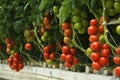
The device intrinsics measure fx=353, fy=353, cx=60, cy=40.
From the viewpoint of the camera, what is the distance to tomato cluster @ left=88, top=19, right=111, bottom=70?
1.42 meters

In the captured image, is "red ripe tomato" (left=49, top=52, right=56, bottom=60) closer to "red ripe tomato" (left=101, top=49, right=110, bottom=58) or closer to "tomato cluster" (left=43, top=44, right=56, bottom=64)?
"tomato cluster" (left=43, top=44, right=56, bottom=64)

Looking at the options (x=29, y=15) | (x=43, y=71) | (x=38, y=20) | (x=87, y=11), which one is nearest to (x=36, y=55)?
(x=43, y=71)

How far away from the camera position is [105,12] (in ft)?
4.82

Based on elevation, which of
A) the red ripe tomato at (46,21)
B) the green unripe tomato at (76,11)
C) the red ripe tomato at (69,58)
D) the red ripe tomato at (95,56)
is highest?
the green unripe tomato at (76,11)

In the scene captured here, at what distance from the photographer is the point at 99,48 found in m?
1.43

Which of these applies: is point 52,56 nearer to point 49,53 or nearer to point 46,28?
point 49,53

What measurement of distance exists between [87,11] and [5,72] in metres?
1.81

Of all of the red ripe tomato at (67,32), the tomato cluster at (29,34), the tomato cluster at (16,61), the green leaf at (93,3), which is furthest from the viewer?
the tomato cluster at (16,61)

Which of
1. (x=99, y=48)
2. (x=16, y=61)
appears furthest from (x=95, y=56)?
(x=16, y=61)

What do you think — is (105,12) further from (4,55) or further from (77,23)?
(4,55)

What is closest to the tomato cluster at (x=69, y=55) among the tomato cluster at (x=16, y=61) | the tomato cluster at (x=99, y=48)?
the tomato cluster at (x=99, y=48)

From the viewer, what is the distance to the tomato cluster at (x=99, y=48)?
1.42 m

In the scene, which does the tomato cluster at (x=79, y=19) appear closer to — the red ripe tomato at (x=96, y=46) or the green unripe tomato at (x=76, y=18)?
the green unripe tomato at (x=76, y=18)

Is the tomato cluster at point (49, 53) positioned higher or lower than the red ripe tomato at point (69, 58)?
lower
